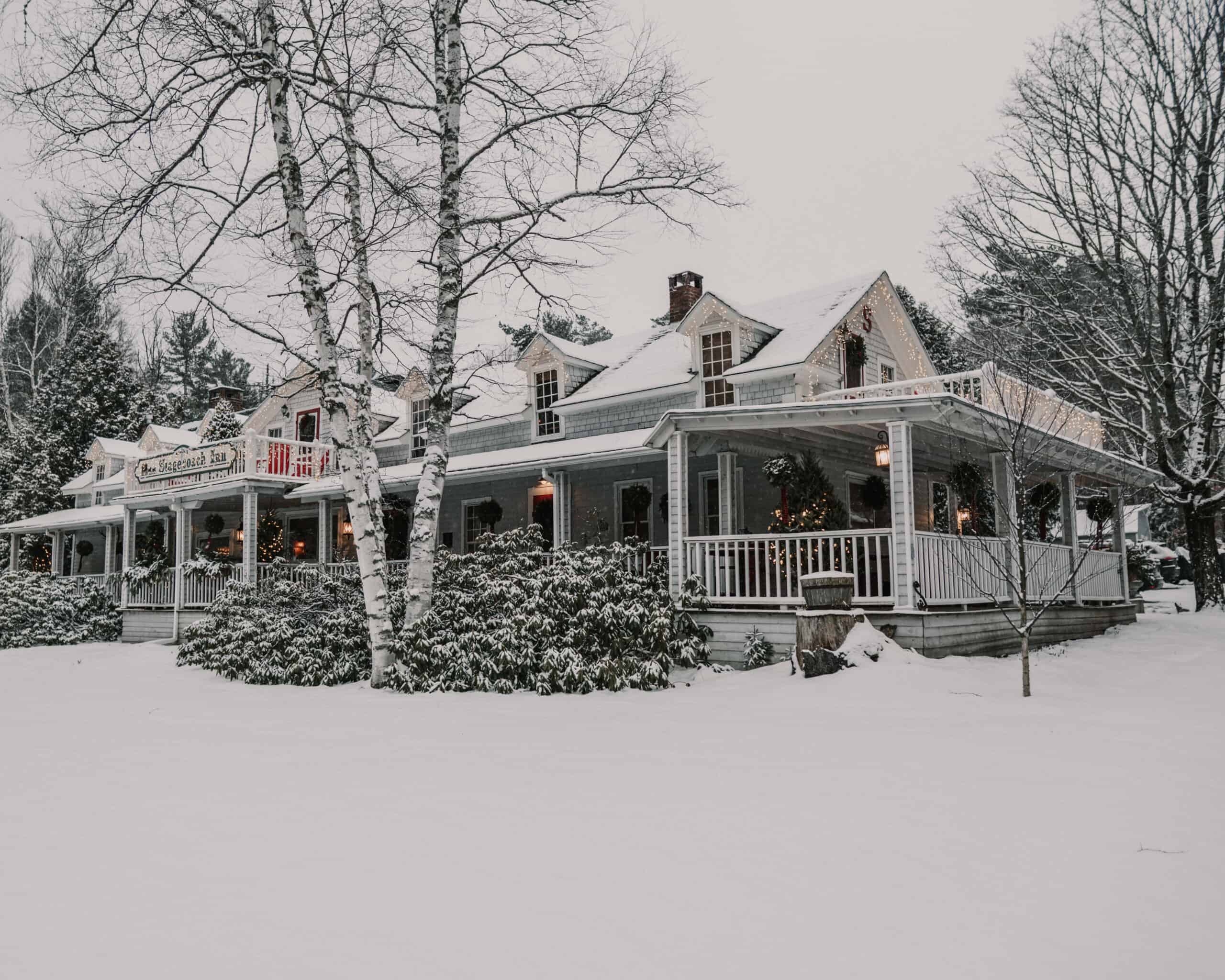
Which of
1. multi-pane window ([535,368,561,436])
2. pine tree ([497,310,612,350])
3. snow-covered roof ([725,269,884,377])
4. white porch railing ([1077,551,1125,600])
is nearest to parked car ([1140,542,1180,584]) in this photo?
white porch railing ([1077,551,1125,600])

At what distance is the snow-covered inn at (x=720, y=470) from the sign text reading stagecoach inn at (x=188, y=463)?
61mm

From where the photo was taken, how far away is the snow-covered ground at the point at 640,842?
133 inches

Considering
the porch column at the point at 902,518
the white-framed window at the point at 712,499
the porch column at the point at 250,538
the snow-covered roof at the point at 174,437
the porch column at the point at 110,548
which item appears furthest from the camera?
the snow-covered roof at the point at 174,437

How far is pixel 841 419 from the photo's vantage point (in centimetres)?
1145

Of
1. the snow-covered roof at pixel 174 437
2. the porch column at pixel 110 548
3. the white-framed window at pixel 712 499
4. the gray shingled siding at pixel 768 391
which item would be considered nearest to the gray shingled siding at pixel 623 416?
the gray shingled siding at pixel 768 391

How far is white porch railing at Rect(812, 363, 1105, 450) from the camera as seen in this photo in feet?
38.1

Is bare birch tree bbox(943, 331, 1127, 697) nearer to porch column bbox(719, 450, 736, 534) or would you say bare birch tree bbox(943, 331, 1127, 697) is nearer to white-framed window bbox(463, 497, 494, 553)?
porch column bbox(719, 450, 736, 534)

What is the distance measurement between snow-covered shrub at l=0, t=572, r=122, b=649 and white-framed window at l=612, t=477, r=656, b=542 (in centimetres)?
1384

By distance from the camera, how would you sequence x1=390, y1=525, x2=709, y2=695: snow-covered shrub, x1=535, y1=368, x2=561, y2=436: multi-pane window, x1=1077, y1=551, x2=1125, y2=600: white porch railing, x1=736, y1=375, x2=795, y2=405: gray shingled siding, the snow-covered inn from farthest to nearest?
x1=535, y1=368, x2=561, y2=436: multi-pane window
x1=736, y1=375, x2=795, y2=405: gray shingled siding
x1=1077, y1=551, x2=1125, y2=600: white porch railing
the snow-covered inn
x1=390, y1=525, x2=709, y2=695: snow-covered shrub

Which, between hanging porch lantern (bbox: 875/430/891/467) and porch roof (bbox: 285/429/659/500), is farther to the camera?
porch roof (bbox: 285/429/659/500)

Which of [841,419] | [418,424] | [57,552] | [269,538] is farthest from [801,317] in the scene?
[57,552]

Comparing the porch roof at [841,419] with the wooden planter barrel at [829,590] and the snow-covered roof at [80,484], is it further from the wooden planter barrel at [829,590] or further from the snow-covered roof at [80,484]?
the snow-covered roof at [80,484]

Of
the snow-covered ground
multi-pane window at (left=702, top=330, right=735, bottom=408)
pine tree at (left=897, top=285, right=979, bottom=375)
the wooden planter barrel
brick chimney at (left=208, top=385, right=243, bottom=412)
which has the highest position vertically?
pine tree at (left=897, top=285, right=979, bottom=375)

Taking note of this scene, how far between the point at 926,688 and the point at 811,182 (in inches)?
7925
